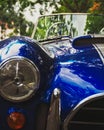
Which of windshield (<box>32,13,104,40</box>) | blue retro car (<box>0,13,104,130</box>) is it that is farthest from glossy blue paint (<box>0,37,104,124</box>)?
windshield (<box>32,13,104,40</box>)

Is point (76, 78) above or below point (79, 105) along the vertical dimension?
above

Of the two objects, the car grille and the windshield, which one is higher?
the windshield

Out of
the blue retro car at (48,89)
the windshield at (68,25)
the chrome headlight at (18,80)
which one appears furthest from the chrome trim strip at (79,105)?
the windshield at (68,25)

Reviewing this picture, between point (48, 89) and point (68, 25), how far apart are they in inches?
68.6

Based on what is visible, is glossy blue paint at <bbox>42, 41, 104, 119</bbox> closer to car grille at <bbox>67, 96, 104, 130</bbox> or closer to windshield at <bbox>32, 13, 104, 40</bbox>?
car grille at <bbox>67, 96, 104, 130</bbox>

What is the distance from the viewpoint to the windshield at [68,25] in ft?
13.6

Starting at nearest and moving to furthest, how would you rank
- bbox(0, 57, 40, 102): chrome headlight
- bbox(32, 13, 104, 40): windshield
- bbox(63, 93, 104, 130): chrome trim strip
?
1. bbox(63, 93, 104, 130): chrome trim strip
2. bbox(0, 57, 40, 102): chrome headlight
3. bbox(32, 13, 104, 40): windshield

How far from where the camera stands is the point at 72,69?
102 inches

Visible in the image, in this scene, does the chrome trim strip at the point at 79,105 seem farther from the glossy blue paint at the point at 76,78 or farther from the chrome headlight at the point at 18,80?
the chrome headlight at the point at 18,80

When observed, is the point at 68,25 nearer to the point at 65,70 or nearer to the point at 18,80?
the point at 65,70

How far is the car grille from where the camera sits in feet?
7.77

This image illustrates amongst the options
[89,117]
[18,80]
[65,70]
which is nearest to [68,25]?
[65,70]

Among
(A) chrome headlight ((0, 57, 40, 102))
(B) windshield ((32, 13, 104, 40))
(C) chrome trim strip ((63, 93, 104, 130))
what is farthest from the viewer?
(B) windshield ((32, 13, 104, 40))

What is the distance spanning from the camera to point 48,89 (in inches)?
99.5
